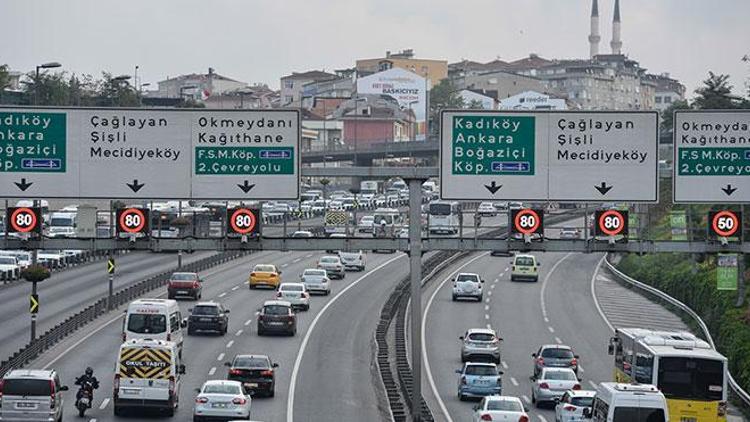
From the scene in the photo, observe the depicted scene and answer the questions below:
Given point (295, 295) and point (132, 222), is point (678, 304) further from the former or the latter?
point (132, 222)

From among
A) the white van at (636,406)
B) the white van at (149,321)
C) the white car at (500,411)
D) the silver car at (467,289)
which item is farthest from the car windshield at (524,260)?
the white van at (636,406)

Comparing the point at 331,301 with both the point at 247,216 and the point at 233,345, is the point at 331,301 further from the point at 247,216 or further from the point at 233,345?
the point at 247,216

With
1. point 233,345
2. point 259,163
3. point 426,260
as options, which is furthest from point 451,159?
point 426,260

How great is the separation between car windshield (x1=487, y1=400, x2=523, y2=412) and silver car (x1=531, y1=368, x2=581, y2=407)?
8874 mm

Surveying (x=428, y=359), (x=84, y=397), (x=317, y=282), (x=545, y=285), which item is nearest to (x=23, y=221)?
(x=84, y=397)

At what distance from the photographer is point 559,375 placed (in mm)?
49750

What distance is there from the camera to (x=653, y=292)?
83750 mm

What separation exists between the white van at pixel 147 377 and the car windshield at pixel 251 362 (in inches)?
220

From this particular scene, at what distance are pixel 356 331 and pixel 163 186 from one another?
35621 millimetres

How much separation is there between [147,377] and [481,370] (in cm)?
1293

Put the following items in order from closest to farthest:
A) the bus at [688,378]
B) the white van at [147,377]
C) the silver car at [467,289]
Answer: the bus at [688,378] → the white van at [147,377] → the silver car at [467,289]

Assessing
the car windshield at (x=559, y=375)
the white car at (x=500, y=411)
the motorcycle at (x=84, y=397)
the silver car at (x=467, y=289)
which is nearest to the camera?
the white car at (x=500, y=411)

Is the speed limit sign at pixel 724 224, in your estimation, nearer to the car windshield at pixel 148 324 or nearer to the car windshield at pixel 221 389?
the car windshield at pixel 221 389

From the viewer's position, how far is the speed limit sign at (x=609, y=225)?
3516 centimetres
